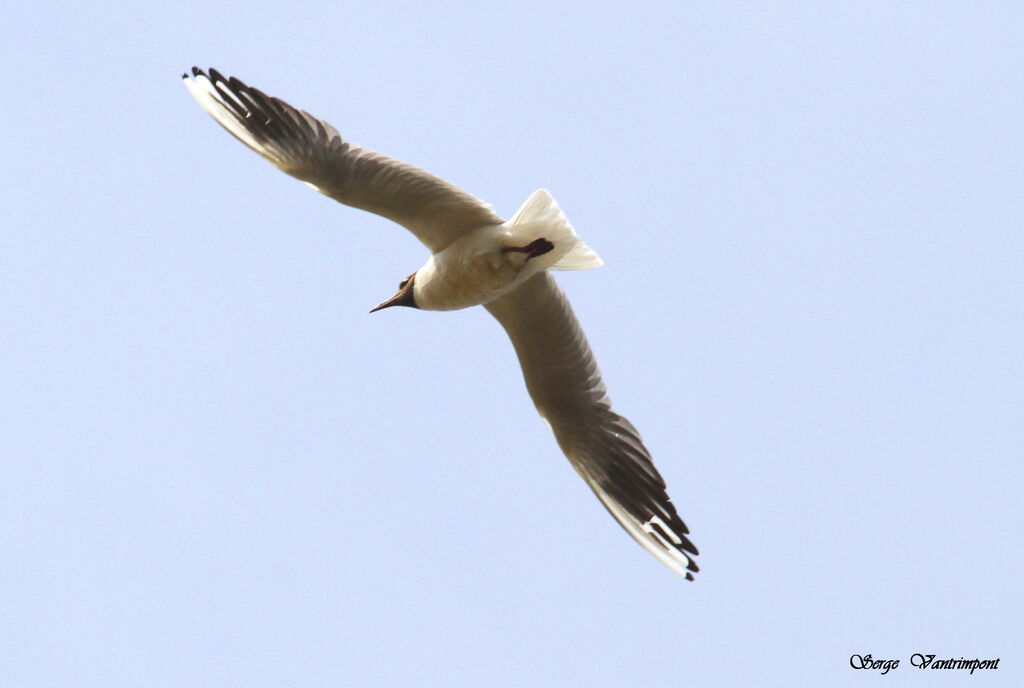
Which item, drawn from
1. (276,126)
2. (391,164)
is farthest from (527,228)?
(276,126)

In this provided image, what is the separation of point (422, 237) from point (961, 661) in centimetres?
363

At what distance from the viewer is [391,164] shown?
7.36 metres

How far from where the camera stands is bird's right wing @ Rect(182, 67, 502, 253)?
7352mm

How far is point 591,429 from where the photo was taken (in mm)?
8469

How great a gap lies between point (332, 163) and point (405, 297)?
120 cm

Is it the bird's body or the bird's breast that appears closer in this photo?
the bird's body

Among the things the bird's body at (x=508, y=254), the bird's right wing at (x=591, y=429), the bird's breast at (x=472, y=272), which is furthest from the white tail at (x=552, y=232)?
the bird's right wing at (x=591, y=429)

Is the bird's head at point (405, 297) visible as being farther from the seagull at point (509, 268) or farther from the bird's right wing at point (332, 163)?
the bird's right wing at point (332, 163)

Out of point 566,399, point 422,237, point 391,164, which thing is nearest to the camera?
point 391,164

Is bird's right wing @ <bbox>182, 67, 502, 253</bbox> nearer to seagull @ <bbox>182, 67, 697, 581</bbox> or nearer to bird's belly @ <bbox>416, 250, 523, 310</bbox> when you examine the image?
seagull @ <bbox>182, 67, 697, 581</bbox>

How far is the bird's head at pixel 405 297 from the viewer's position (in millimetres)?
8289

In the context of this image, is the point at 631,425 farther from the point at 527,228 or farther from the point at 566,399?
the point at 527,228

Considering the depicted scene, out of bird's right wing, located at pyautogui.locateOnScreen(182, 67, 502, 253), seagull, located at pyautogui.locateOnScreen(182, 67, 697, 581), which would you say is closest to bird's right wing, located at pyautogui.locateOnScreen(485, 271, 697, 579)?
seagull, located at pyautogui.locateOnScreen(182, 67, 697, 581)

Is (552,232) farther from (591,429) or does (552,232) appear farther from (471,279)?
(591,429)
